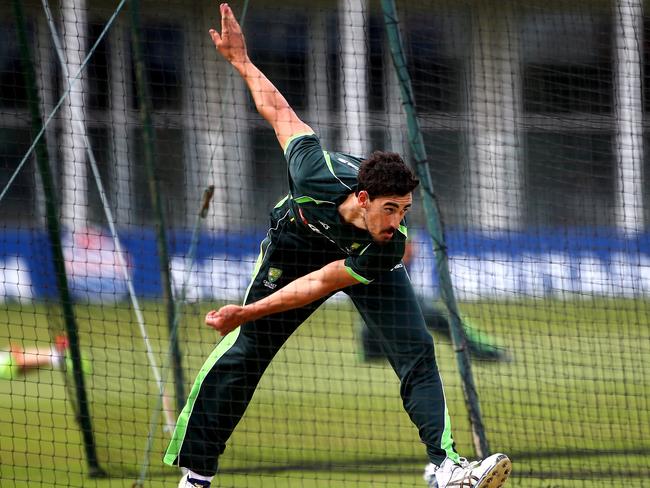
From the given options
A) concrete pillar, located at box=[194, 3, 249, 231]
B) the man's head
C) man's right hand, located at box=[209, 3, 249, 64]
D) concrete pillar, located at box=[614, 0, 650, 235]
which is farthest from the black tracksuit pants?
concrete pillar, located at box=[194, 3, 249, 231]

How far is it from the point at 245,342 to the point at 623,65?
435cm

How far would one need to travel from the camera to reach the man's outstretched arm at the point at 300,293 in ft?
13.7

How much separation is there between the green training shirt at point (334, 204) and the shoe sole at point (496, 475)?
88 cm

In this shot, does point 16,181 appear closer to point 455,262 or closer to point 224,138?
point 224,138

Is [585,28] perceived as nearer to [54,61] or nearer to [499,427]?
[499,427]

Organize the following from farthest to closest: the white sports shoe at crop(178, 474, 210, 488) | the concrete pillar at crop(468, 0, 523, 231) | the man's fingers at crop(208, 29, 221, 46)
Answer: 1. the concrete pillar at crop(468, 0, 523, 231)
2. the white sports shoe at crop(178, 474, 210, 488)
3. the man's fingers at crop(208, 29, 221, 46)

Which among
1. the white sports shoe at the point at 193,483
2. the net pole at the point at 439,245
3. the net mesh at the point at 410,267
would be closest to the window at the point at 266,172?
the net mesh at the point at 410,267

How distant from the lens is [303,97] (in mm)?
13039

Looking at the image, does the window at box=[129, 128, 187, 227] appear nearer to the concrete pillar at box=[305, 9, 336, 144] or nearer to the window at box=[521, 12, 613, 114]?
the concrete pillar at box=[305, 9, 336, 144]

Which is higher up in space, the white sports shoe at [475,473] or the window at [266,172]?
the window at [266,172]

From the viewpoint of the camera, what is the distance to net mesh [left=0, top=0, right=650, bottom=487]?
20.0 ft

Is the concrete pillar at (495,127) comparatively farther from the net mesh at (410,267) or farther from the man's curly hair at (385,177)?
the man's curly hair at (385,177)

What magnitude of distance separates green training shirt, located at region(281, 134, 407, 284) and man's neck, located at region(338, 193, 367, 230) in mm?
22

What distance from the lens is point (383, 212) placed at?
13.4 feet
